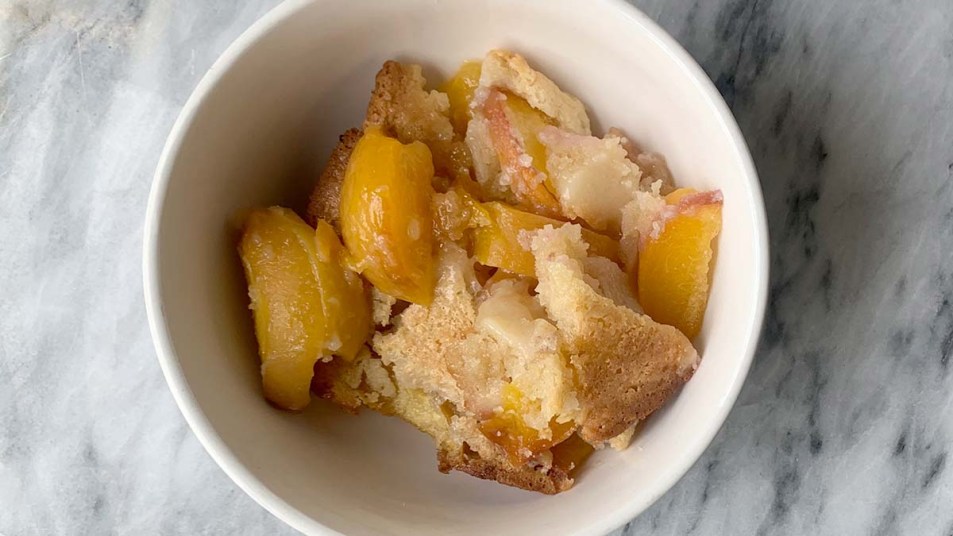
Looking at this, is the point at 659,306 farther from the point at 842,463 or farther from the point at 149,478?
the point at 149,478

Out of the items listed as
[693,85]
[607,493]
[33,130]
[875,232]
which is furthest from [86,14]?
[875,232]

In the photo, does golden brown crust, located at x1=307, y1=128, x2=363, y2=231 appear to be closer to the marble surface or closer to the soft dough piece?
the soft dough piece

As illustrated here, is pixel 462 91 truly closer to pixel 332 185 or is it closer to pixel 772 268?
pixel 332 185

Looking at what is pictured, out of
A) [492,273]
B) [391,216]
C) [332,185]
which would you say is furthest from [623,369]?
[332,185]

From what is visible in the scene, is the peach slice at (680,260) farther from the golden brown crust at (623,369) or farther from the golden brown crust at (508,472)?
the golden brown crust at (508,472)

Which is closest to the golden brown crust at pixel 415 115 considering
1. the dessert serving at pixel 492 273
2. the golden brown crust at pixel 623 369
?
the dessert serving at pixel 492 273
